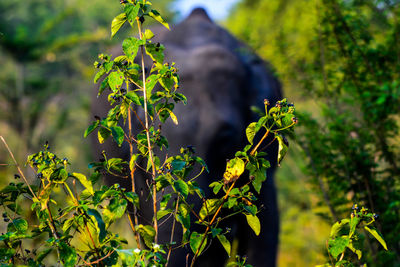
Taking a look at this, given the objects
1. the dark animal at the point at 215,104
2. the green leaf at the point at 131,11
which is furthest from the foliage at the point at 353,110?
the green leaf at the point at 131,11

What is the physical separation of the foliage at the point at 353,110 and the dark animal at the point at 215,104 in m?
0.31

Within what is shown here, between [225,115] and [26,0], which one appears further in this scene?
[26,0]

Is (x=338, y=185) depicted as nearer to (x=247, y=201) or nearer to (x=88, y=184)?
(x=247, y=201)

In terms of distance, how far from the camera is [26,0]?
16281 mm

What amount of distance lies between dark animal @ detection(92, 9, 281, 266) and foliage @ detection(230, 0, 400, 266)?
31cm

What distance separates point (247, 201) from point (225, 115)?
1.30 metres

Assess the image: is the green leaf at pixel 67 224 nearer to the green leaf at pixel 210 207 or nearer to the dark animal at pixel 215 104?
the green leaf at pixel 210 207

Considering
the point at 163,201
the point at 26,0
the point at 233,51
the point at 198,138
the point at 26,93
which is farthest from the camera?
the point at 26,0

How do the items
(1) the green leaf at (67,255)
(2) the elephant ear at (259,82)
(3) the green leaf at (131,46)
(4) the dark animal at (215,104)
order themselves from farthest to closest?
(2) the elephant ear at (259,82) < (4) the dark animal at (215,104) < (3) the green leaf at (131,46) < (1) the green leaf at (67,255)

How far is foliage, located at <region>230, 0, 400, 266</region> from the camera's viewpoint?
263cm

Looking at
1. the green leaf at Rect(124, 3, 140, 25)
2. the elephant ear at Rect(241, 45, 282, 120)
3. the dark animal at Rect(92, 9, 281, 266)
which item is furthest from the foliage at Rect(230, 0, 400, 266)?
the green leaf at Rect(124, 3, 140, 25)

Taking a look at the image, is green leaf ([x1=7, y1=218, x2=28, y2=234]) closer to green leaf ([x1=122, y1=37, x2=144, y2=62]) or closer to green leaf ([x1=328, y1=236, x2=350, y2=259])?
green leaf ([x1=122, y1=37, x2=144, y2=62])

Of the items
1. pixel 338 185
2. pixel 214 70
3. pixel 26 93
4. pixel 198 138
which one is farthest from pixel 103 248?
pixel 26 93

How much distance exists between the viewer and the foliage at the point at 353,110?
2.63 metres
